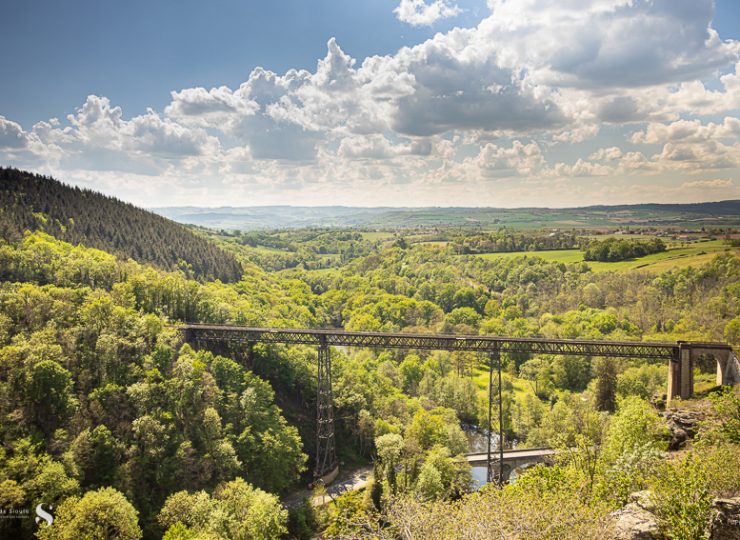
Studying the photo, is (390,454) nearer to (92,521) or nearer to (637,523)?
(92,521)

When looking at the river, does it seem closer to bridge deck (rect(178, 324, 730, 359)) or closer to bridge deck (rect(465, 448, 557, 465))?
bridge deck (rect(465, 448, 557, 465))

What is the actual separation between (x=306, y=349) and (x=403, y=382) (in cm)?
1576

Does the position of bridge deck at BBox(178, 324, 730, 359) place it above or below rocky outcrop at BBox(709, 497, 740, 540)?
below

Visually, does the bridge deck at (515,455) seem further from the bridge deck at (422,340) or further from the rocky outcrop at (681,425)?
the rocky outcrop at (681,425)

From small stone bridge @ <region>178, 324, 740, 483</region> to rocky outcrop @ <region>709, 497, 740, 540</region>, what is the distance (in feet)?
78.9

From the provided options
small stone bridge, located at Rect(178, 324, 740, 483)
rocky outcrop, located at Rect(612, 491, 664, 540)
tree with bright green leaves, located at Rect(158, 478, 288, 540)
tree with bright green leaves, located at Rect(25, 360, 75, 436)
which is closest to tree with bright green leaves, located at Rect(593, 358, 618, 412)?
small stone bridge, located at Rect(178, 324, 740, 483)

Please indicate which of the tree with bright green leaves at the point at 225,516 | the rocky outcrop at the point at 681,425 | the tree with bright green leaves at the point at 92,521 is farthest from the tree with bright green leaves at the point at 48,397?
the rocky outcrop at the point at 681,425

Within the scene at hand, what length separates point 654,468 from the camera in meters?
22.2

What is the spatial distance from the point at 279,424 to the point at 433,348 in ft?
52.6

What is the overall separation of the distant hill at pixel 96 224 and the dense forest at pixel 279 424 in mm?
5694

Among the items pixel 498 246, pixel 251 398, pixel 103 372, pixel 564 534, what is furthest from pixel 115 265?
pixel 498 246

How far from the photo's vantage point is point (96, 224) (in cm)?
7938

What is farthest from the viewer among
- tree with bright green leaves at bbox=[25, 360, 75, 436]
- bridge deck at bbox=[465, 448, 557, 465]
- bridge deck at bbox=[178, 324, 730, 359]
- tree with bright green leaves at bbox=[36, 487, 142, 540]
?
bridge deck at bbox=[465, 448, 557, 465]

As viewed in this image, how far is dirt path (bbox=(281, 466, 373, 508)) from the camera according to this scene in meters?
40.4
